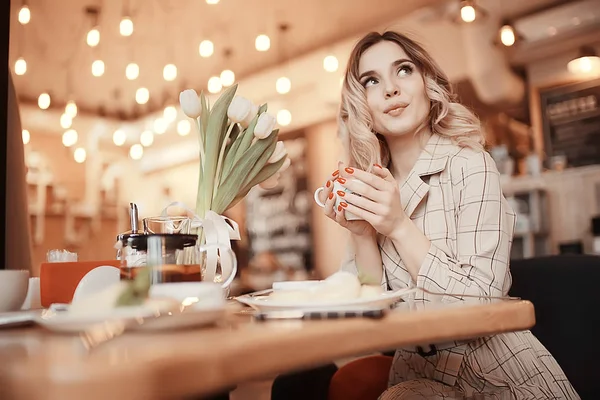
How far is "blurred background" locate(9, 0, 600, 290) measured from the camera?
464 cm

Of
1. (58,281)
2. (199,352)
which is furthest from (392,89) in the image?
(199,352)

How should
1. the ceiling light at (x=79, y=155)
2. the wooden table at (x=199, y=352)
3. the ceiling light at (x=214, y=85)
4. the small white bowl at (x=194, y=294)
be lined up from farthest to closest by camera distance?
the ceiling light at (x=79, y=155), the ceiling light at (x=214, y=85), the small white bowl at (x=194, y=294), the wooden table at (x=199, y=352)

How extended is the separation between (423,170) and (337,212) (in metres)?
0.26

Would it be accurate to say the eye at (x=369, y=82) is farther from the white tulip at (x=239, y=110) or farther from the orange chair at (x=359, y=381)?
the orange chair at (x=359, y=381)

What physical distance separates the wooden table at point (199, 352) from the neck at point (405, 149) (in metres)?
0.70

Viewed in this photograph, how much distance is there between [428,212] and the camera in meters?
1.20

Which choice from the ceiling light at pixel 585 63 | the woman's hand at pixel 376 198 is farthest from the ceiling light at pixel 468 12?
the woman's hand at pixel 376 198

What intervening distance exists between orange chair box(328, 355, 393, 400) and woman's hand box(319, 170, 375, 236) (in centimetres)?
33

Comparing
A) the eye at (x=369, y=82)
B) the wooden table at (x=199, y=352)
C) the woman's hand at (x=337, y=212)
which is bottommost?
the wooden table at (x=199, y=352)

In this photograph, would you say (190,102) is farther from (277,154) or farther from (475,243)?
(475,243)

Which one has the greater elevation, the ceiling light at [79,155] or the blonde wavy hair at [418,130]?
the ceiling light at [79,155]

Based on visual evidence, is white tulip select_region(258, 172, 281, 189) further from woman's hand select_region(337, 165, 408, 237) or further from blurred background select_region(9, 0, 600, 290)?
blurred background select_region(9, 0, 600, 290)

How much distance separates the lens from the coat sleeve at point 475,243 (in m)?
0.98

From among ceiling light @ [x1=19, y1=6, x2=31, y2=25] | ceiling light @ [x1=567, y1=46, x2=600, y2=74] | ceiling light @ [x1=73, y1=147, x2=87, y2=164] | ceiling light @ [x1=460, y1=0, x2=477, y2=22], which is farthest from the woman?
ceiling light @ [x1=73, y1=147, x2=87, y2=164]
